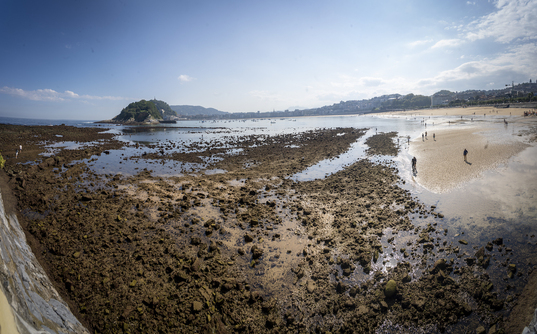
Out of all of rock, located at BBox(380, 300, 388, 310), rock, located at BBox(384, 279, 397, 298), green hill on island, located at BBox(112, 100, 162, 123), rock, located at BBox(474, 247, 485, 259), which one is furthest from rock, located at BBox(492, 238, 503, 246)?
green hill on island, located at BBox(112, 100, 162, 123)

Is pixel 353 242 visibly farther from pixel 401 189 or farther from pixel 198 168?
pixel 198 168

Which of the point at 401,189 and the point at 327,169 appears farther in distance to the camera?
the point at 327,169

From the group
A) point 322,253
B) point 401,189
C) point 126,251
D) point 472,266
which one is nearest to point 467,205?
point 401,189

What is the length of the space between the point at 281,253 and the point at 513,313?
280 inches

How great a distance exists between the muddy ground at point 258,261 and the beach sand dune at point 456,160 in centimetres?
441

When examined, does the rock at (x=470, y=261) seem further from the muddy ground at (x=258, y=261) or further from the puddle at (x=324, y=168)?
the puddle at (x=324, y=168)

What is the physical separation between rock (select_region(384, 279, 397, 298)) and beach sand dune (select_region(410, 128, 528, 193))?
11.4 meters

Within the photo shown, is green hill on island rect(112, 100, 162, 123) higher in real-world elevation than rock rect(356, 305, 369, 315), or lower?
higher

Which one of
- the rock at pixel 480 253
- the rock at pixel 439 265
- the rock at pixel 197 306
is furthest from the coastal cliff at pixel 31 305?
the rock at pixel 480 253

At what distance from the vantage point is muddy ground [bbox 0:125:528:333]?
599 cm

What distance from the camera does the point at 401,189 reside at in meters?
15.4

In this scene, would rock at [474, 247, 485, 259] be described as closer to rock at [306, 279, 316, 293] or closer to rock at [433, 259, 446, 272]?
rock at [433, 259, 446, 272]

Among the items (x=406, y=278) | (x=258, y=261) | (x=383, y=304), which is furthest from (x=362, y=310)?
(x=258, y=261)

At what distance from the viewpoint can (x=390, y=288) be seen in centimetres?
671
